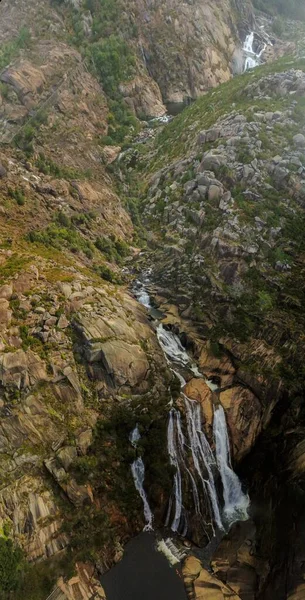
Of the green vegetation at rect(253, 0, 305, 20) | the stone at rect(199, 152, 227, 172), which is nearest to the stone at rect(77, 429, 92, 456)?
the stone at rect(199, 152, 227, 172)

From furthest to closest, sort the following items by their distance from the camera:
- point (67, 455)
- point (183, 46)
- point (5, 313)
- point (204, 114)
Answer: point (183, 46) < point (204, 114) < point (5, 313) < point (67, 455)

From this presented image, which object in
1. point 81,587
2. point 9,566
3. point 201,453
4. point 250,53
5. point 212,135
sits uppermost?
point 250,53

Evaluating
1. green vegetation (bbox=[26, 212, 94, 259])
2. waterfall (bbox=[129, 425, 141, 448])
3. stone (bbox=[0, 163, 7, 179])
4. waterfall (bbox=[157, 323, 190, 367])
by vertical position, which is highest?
stone (bbox=[0, 163, 7, 179])

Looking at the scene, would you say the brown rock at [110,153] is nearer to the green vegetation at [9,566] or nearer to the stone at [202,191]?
the stone at [202,191]

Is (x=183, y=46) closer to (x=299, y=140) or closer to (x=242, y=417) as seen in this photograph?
(x=299, y=140)

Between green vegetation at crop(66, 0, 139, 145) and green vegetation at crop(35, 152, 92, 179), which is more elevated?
green vegetation at crop(66, 0, 139, 145)

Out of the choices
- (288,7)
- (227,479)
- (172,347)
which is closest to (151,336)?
(172,347)

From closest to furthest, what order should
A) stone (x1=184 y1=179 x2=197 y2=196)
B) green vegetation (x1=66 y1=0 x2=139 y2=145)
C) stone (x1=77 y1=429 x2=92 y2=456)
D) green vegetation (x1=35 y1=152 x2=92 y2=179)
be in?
stone (x1=77 y1=429 x2=92 y2=456)
green vegetation (x1=35 y1=152 x2=92 y2=179)
stone (x1=184 y1=179 x2=197 y2=196)
green vegetation (x1=66 y1=0 x2=139 y2=145)

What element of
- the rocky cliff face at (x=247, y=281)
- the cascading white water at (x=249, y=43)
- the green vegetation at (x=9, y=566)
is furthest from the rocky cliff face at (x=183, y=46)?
the green vegetation at (x=9, y=566)

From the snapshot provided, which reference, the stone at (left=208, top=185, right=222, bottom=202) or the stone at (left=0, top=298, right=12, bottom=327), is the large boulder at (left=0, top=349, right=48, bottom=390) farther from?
the stone at (left=208, top=185, right=222, bottom=202)
